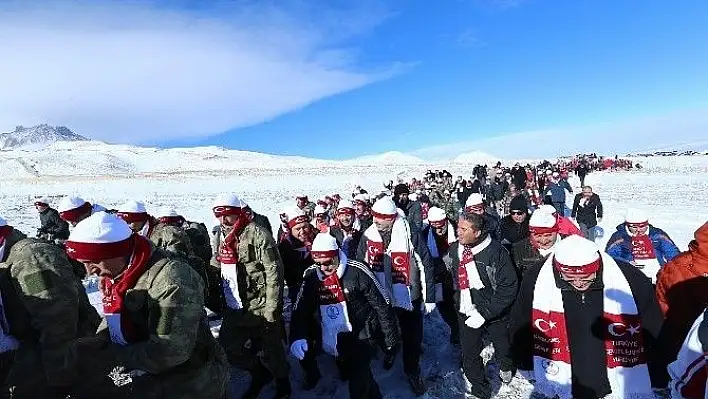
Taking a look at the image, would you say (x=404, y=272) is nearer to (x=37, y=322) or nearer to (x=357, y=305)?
(x=357, y=305)

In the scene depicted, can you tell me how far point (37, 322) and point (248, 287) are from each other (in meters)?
1.95

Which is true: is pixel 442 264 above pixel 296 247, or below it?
below

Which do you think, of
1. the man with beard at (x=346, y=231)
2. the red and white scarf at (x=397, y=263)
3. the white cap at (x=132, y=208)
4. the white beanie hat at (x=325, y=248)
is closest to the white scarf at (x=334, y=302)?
the white beanie hat at (x=325, y=248)

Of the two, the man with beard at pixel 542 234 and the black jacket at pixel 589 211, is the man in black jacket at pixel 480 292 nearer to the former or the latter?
the man with beard at pixel 542 234

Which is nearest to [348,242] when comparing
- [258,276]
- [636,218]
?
[258,276]

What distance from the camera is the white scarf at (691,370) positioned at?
203 cm

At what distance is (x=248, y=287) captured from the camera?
453 centimetres

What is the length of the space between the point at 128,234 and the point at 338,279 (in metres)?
2.11

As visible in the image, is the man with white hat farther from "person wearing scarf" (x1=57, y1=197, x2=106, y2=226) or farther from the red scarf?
the red scarf

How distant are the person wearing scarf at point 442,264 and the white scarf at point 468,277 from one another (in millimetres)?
975

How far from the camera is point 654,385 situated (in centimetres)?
326

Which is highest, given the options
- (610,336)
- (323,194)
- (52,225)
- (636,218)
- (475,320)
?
(52,225)

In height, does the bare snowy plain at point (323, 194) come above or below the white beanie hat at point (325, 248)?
below

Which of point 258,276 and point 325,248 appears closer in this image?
point 325,248
